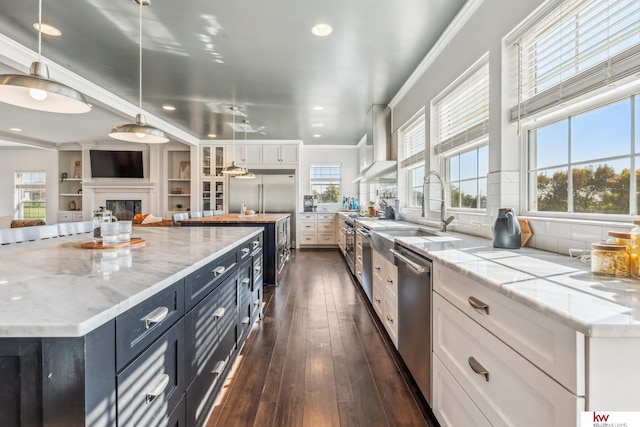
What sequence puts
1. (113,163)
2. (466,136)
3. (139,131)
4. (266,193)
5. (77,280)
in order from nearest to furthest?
(77,280) → (139,131) → (466,136) → (266,193) → (113,163)

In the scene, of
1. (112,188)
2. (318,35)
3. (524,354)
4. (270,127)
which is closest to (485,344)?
(524,354)

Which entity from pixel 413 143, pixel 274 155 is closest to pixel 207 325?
pixel 413 143

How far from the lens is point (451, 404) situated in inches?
51.0

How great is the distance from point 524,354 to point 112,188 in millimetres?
8741

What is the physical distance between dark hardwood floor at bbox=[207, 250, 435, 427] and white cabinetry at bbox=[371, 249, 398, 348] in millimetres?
149

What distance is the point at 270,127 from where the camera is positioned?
599 centimetres

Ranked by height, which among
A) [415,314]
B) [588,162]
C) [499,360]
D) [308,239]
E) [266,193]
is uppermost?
[266,193]

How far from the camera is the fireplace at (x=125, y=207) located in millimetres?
7531

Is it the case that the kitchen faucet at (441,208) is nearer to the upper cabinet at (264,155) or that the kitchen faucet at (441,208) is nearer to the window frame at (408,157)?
the window frame at (408,157)

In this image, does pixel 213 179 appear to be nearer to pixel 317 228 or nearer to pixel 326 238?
pixel 317 228

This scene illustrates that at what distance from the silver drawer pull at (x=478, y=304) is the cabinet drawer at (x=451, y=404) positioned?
36 centimetres

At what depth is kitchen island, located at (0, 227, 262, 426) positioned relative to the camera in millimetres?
666

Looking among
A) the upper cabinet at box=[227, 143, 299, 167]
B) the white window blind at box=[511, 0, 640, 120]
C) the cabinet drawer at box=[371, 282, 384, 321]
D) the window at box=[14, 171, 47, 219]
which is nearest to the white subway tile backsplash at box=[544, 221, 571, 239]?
the white window blind at box=[511, 0, 640, 120]

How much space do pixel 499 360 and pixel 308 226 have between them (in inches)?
247
